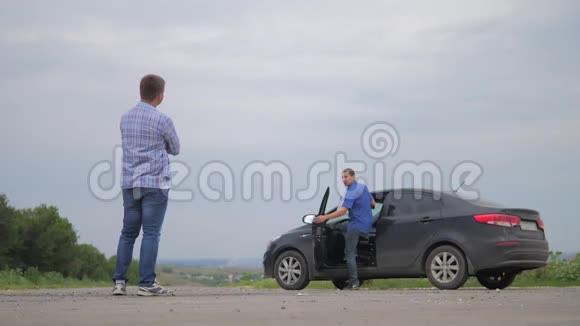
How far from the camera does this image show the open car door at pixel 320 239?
605 inches

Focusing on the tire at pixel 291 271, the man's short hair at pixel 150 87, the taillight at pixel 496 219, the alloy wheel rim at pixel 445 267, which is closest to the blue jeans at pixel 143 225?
the man's short hair at pixel 150 87

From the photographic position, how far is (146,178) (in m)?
11.1

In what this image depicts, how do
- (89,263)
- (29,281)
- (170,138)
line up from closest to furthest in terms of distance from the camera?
(170,138) < (29,281) < (89,263)

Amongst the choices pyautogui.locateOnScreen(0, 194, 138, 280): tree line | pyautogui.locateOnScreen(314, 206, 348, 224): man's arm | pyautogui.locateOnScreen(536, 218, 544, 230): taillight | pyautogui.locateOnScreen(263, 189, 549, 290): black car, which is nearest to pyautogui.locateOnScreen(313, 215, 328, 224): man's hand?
pyautogui.locateOnScreen(314, 206, 348, 224): man's arm

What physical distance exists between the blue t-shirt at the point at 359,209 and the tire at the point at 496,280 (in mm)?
2079

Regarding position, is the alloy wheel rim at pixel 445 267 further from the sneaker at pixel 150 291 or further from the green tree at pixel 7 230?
the green tree at pixel 7 230

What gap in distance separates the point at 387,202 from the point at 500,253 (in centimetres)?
205

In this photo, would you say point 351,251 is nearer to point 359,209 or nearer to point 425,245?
point 359,209

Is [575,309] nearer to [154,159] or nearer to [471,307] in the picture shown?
[471,307]

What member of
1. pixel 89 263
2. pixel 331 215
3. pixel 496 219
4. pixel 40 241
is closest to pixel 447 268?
pixel 496 219

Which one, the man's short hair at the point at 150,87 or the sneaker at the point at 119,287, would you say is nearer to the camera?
the sneaker at the point at 119,287

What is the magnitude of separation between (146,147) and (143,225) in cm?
88

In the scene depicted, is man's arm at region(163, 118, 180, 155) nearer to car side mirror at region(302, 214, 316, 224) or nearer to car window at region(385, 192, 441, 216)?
car side mirror at region(302, 214, 316, 224)

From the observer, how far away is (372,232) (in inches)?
595
